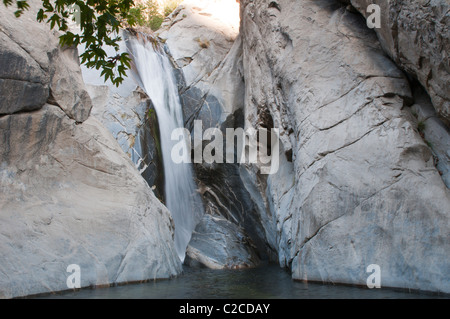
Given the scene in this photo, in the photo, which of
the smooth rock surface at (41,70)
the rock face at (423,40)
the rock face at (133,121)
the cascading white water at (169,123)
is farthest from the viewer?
the cascading white water at (169,123)

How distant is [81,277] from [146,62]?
1018 cm

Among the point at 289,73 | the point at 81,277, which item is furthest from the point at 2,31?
the point at 289,73

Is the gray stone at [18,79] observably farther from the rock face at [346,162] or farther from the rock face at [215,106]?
the rock face at [215,106]

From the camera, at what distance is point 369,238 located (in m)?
6.87

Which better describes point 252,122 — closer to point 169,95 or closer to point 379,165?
point 169,95

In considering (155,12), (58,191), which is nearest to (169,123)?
(58,191)

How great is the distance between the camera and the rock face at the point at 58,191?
664 cm

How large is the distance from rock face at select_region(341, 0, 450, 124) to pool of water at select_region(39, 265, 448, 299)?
3335 mm

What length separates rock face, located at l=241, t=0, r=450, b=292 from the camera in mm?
6453
